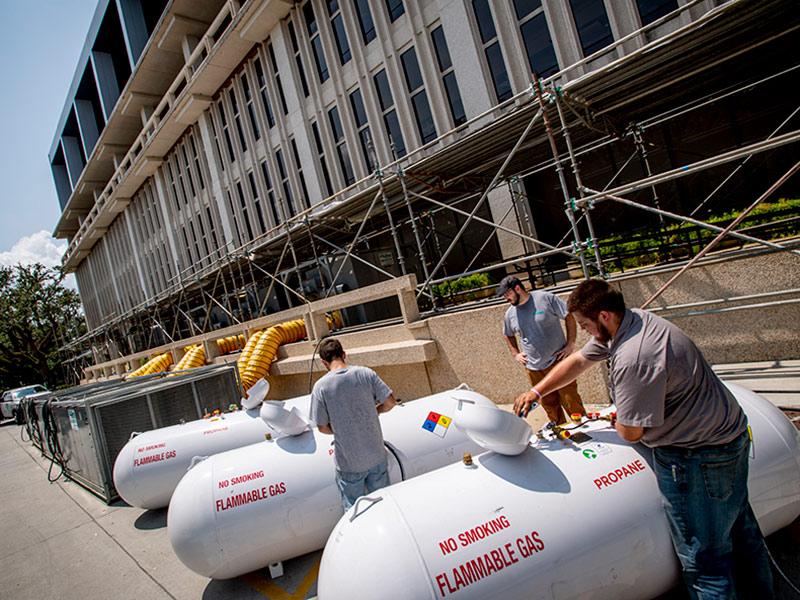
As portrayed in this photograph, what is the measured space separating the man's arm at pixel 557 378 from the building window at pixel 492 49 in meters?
11.2

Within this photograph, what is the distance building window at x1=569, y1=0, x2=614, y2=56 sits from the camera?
10641 mm

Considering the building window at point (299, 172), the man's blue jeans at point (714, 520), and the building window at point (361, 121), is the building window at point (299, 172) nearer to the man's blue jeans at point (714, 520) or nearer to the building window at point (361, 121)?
the building window at point (361, 121)

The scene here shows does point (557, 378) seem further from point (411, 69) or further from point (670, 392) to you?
point (411, 69)

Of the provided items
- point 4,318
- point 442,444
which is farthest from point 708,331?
point 4,318

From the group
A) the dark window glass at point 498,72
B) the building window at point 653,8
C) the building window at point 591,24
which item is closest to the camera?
the building window at point 653,8

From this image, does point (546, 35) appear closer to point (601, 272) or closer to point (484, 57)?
point (484, 57)

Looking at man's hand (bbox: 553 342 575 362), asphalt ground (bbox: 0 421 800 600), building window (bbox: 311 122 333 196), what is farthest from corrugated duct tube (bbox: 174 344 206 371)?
man's hand (bbox: 553 342 575 362)

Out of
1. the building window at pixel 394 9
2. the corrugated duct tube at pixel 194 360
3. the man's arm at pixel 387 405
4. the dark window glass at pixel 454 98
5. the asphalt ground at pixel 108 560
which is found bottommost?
the asphalt ground at pixel 108 560

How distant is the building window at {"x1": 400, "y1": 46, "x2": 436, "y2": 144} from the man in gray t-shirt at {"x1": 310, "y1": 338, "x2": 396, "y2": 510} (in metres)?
12.1

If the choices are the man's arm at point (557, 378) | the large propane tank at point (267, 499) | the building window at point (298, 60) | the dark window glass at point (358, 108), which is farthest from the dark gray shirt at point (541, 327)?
the building window at point (298, 60)

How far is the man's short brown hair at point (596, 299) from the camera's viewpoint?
2.51m

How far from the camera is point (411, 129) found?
14.3 meters

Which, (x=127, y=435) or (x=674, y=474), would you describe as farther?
(x=127, y=435)

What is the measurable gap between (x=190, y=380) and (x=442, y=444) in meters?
6.00
